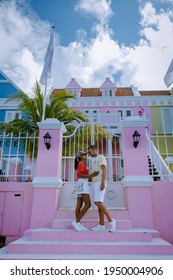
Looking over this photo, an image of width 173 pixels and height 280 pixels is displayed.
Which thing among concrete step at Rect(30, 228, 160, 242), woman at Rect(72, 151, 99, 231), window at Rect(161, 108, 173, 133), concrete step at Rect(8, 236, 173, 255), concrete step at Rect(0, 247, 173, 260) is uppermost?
window at Rect(161, 108, 173, 133)

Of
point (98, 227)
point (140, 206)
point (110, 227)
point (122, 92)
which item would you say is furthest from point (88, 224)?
point (122, 92)

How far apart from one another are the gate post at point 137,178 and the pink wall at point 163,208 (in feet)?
0.53

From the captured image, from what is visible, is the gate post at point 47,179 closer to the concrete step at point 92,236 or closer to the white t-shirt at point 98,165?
the concrete step at point 92,236

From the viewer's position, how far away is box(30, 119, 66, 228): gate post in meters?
4.16

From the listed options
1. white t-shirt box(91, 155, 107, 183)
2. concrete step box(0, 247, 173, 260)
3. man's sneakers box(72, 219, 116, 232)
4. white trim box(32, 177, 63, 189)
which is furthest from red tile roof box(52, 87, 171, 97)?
concrete step box(0, 247, 173, 260)

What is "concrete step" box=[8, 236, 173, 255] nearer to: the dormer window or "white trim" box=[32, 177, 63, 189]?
"white trim" box=[32, 177, 63, 189]

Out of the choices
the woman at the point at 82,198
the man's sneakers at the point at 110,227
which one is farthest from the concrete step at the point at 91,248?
the woman at the point at 82,198

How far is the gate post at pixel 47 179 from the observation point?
416 centimetres

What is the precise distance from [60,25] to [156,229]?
7.14 m

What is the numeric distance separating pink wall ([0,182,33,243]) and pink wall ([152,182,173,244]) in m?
2.86

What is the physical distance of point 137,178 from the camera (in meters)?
4.30
